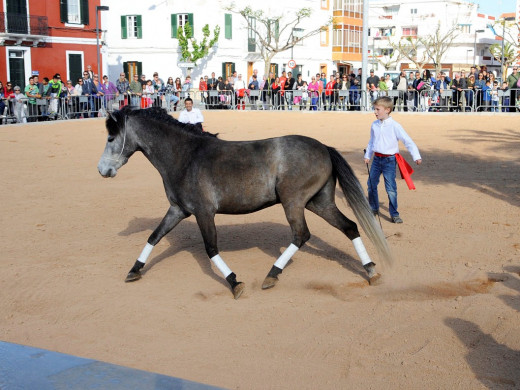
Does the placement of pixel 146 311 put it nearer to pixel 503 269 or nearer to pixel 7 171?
pixel 503 269

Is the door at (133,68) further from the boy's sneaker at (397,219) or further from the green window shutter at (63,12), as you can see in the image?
the boy's sneaker at (397,219)

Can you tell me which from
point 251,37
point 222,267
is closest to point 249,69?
point 251,37

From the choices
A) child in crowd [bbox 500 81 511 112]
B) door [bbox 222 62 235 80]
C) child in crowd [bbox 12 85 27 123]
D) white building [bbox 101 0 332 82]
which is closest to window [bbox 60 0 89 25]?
white building [bbox 101 0 332 82]

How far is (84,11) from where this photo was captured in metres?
42.4

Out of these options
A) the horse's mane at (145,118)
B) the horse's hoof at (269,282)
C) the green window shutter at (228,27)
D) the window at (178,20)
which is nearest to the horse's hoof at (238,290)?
the horse's hoof at (269,282)

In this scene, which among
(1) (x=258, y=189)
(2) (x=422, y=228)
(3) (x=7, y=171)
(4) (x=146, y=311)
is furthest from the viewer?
(3) (x=7, y=171)

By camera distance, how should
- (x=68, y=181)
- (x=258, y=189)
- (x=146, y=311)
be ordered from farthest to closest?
(x=68, y=181) < (x=258, y=189) < (x=146, y=311)

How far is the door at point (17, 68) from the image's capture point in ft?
129

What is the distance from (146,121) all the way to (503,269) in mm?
4319

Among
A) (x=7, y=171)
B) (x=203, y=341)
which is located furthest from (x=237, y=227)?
(x=7, y=171)

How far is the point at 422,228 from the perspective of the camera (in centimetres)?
970

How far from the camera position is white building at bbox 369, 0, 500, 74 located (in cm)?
9356

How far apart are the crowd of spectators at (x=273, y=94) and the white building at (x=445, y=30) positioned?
59739 mm

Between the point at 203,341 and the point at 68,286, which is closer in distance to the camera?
the point at 203,341
